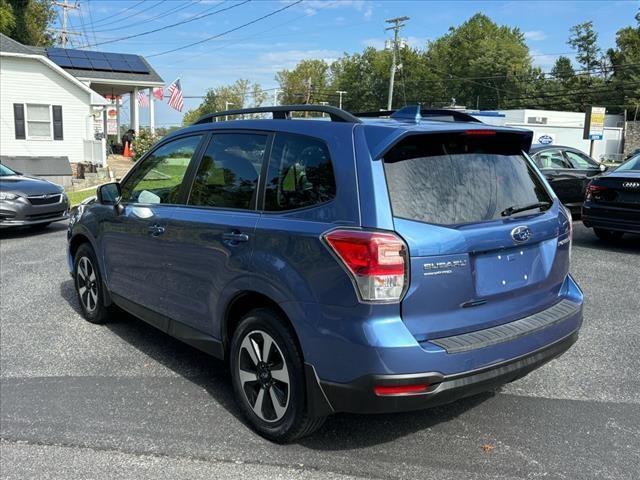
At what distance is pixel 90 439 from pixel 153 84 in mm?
28194

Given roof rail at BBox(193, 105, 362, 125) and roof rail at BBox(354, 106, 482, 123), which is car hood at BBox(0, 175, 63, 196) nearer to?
roof rail at BBox(193, 105, 362, 125)

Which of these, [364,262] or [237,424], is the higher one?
[364,262]

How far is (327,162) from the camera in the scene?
318 centimetres

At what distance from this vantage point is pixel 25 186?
429 inches

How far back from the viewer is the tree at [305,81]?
4021 inches

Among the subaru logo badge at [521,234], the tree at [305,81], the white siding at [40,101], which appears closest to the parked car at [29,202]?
the subaru logo badge at [521,234]

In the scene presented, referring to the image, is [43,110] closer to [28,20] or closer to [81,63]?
[81,63]

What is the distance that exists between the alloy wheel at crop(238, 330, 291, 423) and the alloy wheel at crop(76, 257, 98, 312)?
251 centimetres

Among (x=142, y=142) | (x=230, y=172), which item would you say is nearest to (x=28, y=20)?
(x=142, y=142)

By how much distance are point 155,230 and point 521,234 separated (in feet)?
8.33

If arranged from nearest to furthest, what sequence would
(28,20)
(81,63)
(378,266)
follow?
(378,266)
(81,63)
(28,20)

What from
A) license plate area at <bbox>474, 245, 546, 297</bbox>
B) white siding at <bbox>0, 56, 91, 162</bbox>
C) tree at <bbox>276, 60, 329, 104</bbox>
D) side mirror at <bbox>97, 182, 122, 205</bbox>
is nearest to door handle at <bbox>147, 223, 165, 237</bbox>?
side mirror at <bbox>97, 182, 122, 205</bbox>

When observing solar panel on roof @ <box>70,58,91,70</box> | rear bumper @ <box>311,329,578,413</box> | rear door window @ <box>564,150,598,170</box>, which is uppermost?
solar panel on roof @ <box>70,58,91,70</box>

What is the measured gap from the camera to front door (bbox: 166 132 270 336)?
11.7 feet
